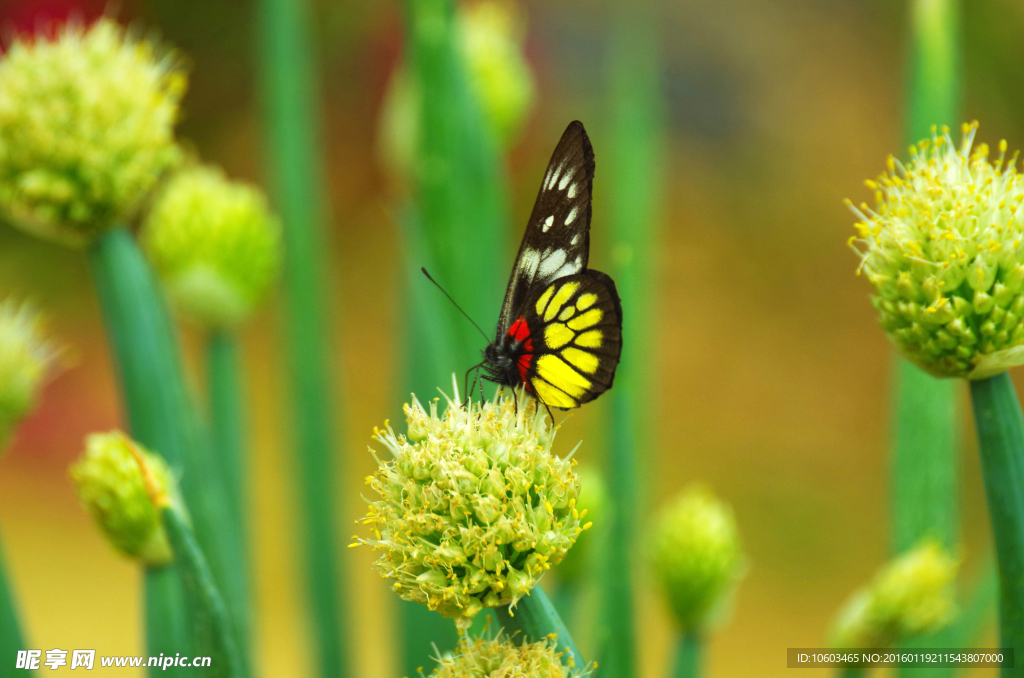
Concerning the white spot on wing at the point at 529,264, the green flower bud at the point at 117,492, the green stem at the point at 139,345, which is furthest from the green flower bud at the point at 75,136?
the white spot on wing at the point at 529,264

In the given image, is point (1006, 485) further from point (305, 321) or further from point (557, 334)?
point (305, 321)

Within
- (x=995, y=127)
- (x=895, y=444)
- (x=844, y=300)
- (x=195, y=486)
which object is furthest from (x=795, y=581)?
(x=195, y=486)

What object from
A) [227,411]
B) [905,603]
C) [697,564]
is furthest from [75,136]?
[905,603]

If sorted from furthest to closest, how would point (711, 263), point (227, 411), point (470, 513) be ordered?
point (711, 263) → point (227, 411) → point (470, 513)

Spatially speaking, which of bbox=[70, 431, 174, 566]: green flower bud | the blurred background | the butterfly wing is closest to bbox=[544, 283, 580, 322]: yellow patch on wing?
the butterfly wing

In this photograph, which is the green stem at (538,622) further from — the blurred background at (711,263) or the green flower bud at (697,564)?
the blurred background at (711,263)

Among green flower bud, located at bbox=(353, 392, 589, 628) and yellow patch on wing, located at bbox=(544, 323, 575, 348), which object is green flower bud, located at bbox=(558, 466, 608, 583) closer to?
yellow patch on wing, located at bbox=(544, 323, 575, 348)
